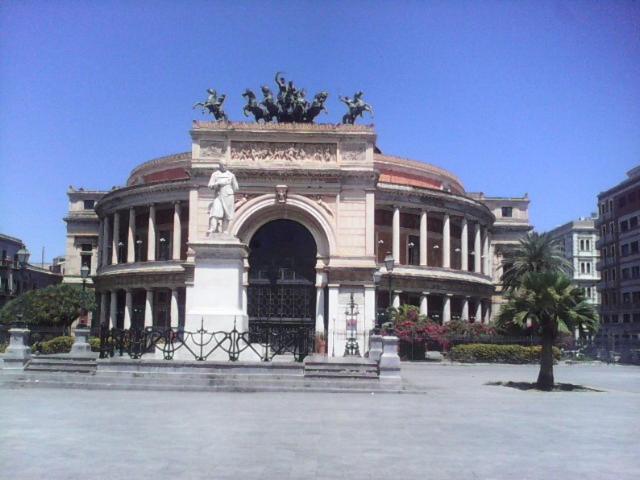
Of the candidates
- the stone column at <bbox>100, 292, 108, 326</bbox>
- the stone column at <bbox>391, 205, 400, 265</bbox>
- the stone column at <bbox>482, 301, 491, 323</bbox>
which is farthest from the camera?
the stone column at <bbox>482, 301, 491, 323</bbox>

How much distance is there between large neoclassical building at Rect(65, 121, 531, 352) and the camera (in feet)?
128

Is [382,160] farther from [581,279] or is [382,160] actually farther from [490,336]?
[581,279]

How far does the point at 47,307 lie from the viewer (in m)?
50.0

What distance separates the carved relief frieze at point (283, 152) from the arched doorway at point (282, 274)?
368cm

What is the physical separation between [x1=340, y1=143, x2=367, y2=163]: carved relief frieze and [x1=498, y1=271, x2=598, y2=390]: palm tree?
1680 centimetres

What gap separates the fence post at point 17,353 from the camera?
24.6 meters

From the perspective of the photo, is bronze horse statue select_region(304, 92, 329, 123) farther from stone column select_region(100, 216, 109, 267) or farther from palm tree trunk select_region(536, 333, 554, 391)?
stone column select_region(100, 216, 109, 267)

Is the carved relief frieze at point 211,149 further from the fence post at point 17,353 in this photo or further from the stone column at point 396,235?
the stone column at point 396,235

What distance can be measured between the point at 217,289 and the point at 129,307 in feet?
154

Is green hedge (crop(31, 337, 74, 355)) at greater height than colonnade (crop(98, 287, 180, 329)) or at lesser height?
lesser

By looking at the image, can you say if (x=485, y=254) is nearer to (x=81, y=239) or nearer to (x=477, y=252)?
(x=477, y=252)

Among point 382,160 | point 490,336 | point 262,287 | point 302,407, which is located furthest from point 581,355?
point 302,407

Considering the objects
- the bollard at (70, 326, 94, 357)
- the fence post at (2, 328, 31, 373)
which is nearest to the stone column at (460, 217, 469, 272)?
the bollard at (70, 326, 94, 357)

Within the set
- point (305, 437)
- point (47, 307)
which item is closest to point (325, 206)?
point (47, 307)
